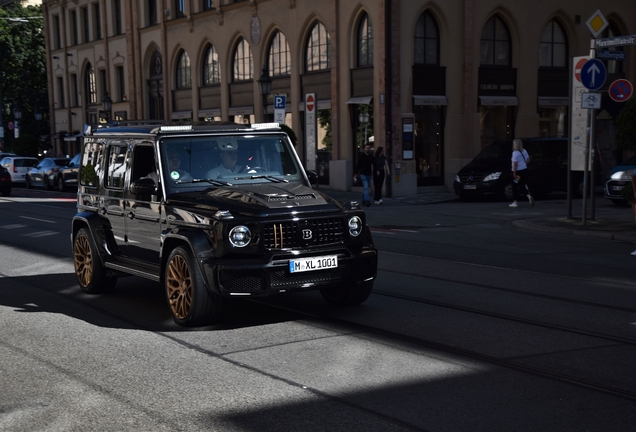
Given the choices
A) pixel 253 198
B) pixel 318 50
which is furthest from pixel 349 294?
pixel 318 50

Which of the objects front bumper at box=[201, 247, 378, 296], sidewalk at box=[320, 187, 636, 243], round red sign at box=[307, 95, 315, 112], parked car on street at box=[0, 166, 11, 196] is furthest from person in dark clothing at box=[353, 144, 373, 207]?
front bumper at box=[201, 247, 378, 296]

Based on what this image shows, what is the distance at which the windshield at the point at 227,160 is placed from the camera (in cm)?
854

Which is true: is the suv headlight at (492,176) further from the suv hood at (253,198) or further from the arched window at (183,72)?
the arched window at (183,72)

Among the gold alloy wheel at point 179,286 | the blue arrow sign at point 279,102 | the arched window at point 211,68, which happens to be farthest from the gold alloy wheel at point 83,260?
the arched window at point 211,68

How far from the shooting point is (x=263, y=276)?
7.45 meters

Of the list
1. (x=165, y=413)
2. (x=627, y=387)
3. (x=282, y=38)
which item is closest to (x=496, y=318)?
(x=627, y=387)

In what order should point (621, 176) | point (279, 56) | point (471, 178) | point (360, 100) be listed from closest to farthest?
point (621, 176) < point (471, 178) < point (360, 100) < point (279, 56)

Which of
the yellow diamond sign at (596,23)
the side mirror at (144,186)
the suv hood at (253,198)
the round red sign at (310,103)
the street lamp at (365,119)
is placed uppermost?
the yellow diamond sign at (596,23)

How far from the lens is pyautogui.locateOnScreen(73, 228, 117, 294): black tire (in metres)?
9.73

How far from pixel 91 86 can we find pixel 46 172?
1584 cm

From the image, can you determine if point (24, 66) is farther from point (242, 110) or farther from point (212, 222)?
point (212, 222)

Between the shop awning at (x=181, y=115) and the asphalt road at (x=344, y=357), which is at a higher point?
the shop awning at (x=181, y=115)

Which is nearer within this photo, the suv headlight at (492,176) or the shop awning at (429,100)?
the suv headlight at (492,176)

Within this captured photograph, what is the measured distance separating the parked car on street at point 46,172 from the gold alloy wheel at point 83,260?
29.5m
